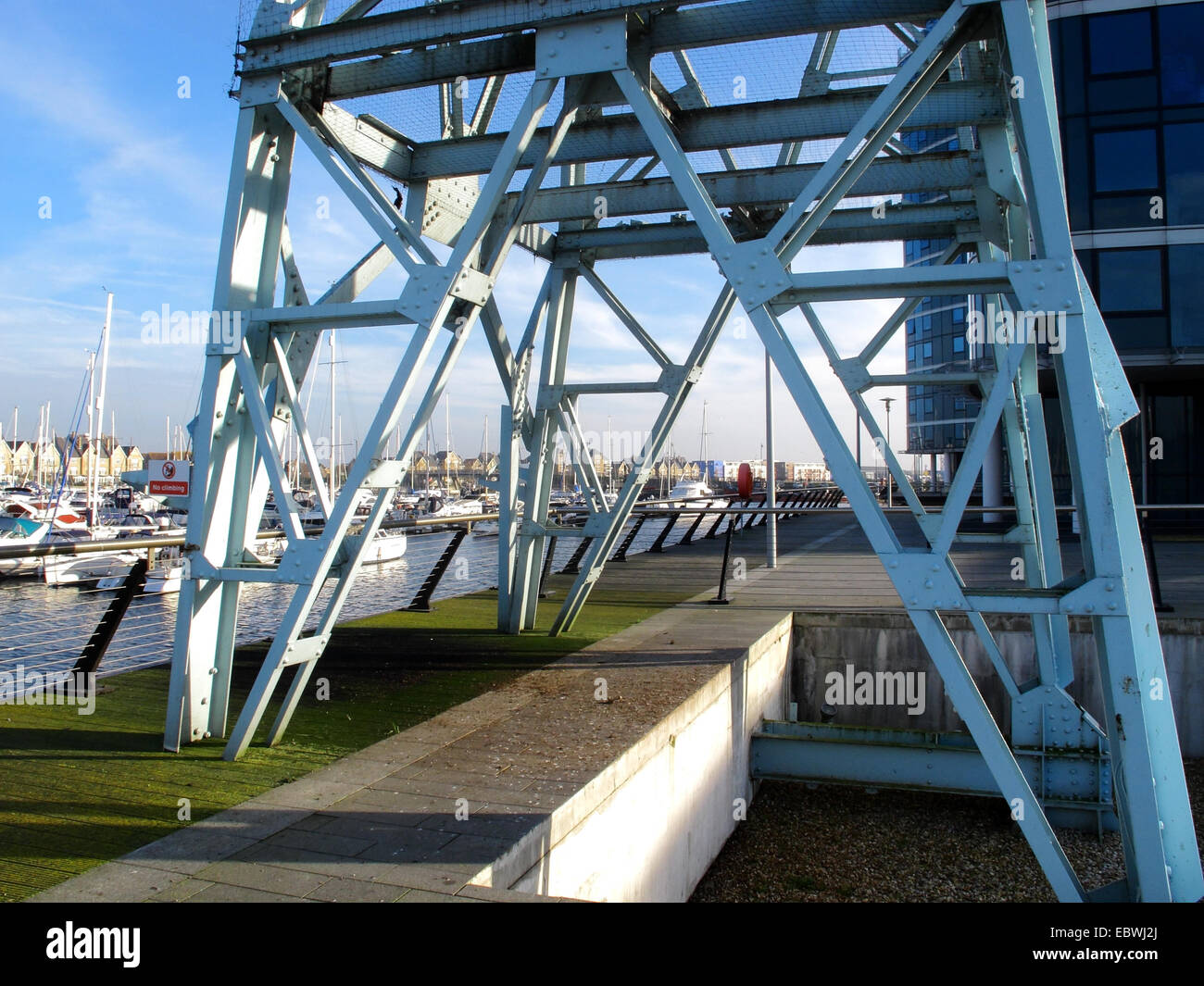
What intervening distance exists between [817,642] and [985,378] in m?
3.61

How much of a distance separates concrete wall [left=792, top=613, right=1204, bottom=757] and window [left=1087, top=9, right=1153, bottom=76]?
61.4ft

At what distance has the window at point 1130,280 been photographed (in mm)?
21734

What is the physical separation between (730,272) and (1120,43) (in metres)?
23.4

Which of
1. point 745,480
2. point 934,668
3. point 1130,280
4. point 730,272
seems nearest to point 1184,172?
point 1130,280

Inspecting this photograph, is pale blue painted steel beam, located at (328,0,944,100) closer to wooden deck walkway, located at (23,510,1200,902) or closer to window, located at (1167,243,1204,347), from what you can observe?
wooden deck walkway, located at (23,510,1200,902)

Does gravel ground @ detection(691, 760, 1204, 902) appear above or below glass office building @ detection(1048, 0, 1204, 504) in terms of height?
below

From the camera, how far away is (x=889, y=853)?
7.02 metres

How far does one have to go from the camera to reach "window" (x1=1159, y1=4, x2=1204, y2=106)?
2120 cm

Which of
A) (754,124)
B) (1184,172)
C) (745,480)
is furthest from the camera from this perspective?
(1184,172)

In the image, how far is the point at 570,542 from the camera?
20.4 meters

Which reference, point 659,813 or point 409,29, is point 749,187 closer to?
point 409,29

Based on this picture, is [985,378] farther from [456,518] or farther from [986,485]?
[986,485]

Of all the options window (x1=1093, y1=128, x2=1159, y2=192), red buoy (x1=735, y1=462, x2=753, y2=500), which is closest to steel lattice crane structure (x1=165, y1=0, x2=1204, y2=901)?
red buoy (x1=735, y1=462, x2=753, y2=500)
